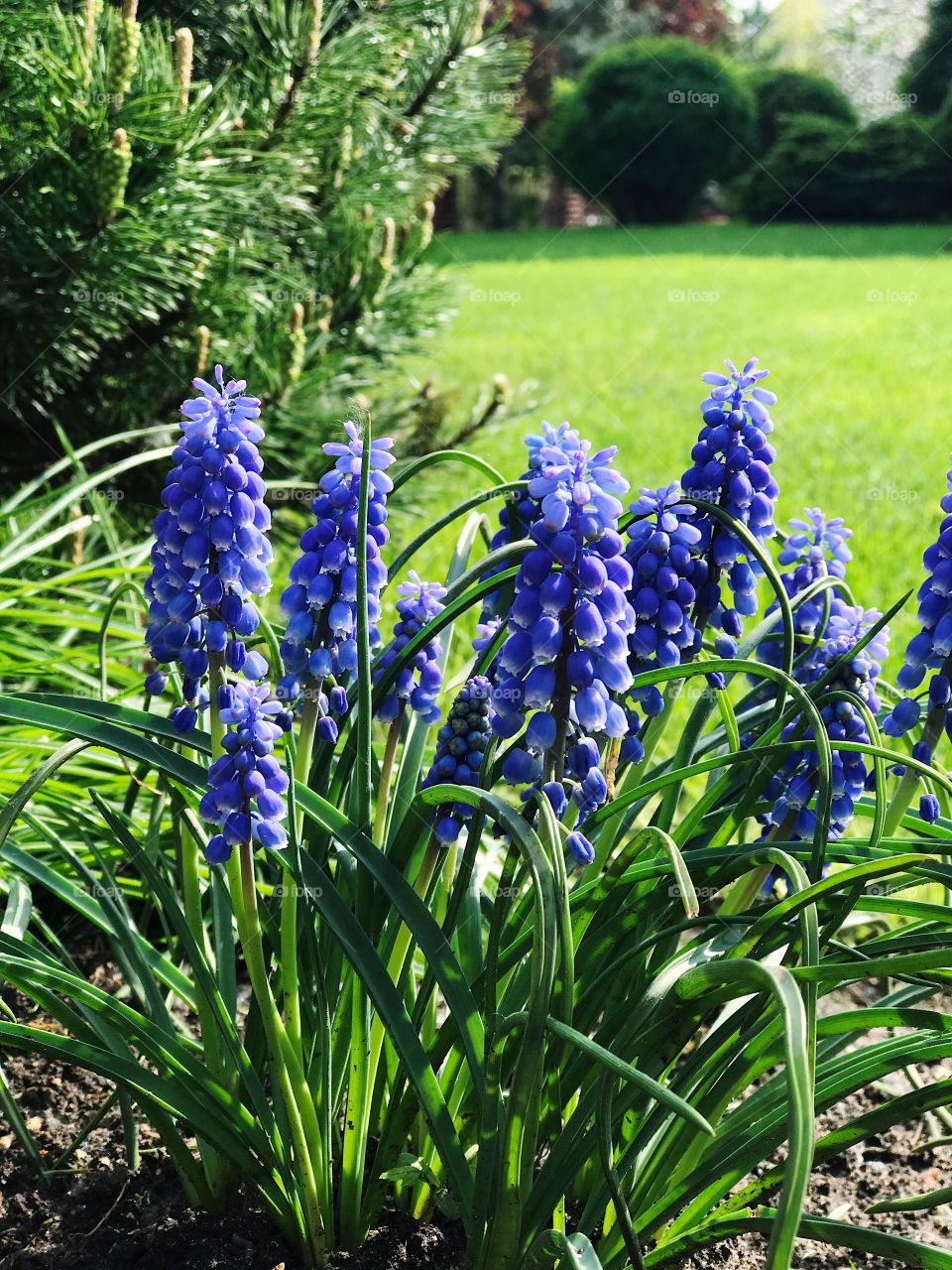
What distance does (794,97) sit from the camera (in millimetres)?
25391

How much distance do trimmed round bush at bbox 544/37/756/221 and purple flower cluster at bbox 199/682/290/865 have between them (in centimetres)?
2358

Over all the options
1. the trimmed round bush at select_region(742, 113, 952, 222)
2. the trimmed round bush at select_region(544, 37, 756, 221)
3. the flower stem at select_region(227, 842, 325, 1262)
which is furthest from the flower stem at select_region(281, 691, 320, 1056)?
the trimmed round bush at select_region(544, 37, 756, 221)

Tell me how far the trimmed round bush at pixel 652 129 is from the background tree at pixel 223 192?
801 inches

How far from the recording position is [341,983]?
1948mm

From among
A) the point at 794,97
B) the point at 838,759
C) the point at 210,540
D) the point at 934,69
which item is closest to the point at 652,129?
the point at 794,97

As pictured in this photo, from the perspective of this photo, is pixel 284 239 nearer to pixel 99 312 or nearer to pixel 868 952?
pixel 99 312

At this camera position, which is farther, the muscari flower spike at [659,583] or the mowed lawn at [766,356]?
the mowed lawn at [766,356]

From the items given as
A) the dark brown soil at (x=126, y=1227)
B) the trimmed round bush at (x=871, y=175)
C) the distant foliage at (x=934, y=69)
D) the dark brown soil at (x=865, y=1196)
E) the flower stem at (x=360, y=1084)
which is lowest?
the dark brown soil at (x=865, y=1196)

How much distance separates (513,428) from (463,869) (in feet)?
20.7

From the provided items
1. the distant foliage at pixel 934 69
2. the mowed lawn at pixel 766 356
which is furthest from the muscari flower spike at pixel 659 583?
the distant foliage at pixel 934 69

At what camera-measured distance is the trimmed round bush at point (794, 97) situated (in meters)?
25.2

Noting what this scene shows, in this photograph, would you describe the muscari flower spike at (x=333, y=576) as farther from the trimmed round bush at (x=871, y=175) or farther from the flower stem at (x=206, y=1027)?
the trimmed round bush at (x=871, y=175)

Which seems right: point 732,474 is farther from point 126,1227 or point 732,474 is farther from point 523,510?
point 126,1227

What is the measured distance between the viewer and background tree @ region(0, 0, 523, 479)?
3094 millimetres
